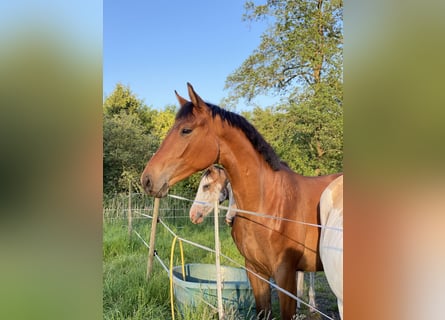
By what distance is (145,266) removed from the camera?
2244 mm

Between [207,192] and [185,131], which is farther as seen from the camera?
[207,192]

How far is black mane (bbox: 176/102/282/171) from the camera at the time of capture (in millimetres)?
1668

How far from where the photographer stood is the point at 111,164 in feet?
6.08

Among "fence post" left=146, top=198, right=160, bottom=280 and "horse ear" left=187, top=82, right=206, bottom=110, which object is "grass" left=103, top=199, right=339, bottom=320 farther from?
"horse ear" left=187, top=82, right=206, bottom=110

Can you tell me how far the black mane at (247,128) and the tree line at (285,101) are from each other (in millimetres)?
91

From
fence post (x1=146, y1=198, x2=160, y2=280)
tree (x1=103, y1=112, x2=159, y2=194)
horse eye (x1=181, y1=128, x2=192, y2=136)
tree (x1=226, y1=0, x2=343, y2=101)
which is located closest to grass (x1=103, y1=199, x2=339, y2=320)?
fence post (x1=146, y1=198, x2=160, y2=280)

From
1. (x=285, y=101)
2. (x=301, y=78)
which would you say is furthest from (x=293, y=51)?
(x=285, y=101)

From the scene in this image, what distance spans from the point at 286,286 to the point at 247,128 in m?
0.85

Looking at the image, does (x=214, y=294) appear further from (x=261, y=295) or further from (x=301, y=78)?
(x=301, y=78)

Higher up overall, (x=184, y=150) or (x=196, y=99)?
(x=196, y=99)

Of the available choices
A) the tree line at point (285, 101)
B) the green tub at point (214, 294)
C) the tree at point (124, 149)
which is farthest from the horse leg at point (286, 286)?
the tree at point (124, 149)
